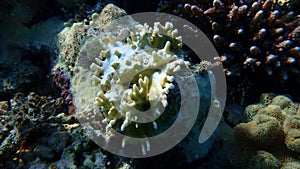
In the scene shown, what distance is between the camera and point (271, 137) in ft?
8.13

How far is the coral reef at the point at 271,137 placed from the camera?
2.40m

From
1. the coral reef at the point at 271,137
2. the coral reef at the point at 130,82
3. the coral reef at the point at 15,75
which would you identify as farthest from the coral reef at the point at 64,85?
the coral reef at the point at 271,137

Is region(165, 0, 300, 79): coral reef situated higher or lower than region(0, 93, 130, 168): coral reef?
higher

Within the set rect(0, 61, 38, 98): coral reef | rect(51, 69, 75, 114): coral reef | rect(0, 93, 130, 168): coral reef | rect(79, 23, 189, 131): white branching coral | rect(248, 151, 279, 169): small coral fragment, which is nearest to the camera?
rect(79, 23, 189, 131): white branching coral

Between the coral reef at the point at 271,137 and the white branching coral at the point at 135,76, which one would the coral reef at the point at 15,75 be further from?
the coral reef at the point at 271,137

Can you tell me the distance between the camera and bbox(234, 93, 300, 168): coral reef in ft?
7.86

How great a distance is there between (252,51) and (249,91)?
1.62 feet

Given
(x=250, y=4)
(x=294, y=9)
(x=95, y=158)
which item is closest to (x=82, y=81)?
(x=95, y=158)

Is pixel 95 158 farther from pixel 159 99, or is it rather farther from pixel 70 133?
pixel 159 99

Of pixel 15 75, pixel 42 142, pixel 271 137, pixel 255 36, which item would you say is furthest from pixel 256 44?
pixel 15 75

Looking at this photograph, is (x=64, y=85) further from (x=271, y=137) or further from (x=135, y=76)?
(x=271, y=137)

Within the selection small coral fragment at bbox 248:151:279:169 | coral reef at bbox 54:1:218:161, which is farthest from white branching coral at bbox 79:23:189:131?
small coral fragment at bbox 248:151:279:169

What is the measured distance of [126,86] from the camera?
89.0 inches

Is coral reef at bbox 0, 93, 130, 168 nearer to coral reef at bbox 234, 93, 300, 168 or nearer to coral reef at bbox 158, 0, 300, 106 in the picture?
coral reef at bbox 234, 93, 300, 168
